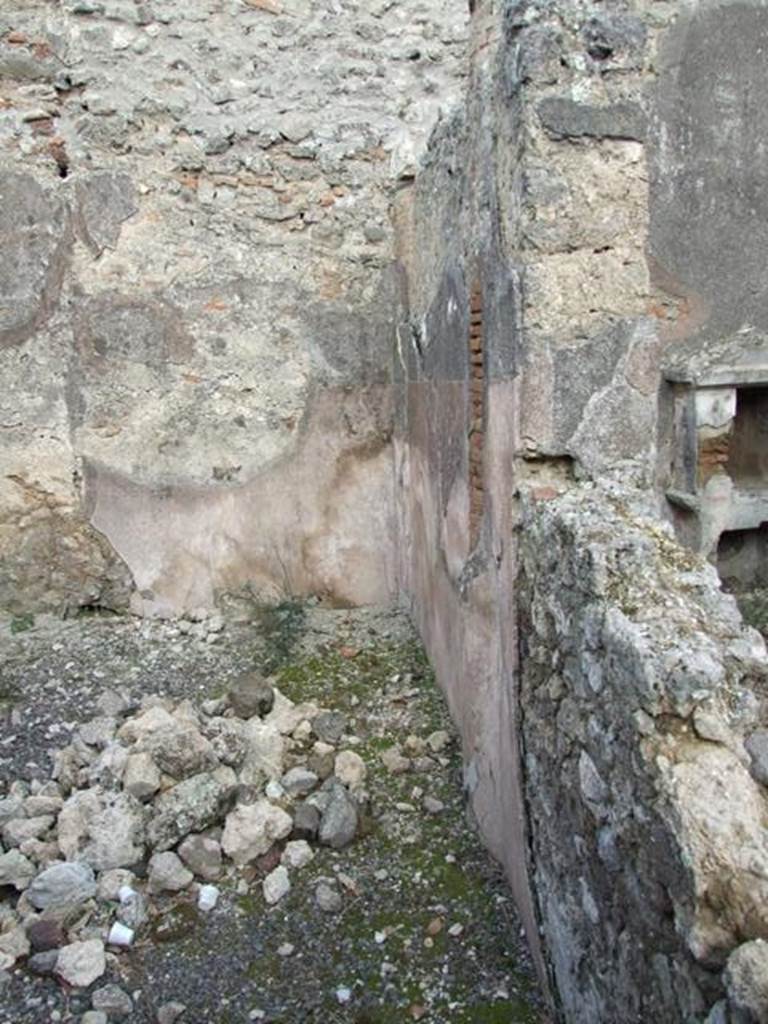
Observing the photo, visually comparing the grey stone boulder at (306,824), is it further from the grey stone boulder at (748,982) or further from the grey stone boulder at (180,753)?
the grey stone boulder at (748,982)

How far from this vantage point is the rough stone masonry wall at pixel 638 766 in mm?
1368

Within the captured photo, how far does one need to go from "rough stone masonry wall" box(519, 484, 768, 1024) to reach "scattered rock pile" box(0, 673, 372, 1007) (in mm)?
1026

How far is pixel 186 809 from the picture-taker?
2912mm

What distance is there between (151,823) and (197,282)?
107 inches

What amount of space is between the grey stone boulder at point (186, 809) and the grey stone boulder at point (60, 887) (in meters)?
0.25

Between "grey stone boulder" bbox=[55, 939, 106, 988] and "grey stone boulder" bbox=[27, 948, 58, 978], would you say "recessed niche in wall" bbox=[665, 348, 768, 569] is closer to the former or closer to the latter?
"grey stone boulder" bbox=[55, 939, 106, 988]

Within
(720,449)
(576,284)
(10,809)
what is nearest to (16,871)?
(10,809)

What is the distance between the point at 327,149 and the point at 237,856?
3483mm

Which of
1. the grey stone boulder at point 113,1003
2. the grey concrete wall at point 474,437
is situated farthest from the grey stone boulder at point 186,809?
the grey concrete wall at point 474,437

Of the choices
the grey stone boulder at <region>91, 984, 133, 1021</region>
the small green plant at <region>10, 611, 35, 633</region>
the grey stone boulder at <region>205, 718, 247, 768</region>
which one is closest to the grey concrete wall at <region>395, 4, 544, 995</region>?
the grey stone boulder at <region>205, 718, 247, 768</region>

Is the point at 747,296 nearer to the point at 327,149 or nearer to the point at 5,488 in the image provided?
the point at 327,149

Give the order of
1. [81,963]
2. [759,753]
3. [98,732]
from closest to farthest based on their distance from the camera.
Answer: [759,753], [81,963], [98,732]

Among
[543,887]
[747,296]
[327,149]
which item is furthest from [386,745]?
[327,149]

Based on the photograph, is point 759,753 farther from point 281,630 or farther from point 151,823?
point 281,630
